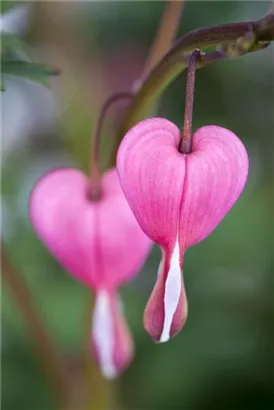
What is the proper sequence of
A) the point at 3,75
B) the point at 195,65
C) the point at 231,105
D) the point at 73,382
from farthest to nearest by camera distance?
1. the point at 231,105
2. the point at 73,382
3. the point at 3,75
4. the point at 195,65

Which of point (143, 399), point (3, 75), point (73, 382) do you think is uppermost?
point (3, 75)

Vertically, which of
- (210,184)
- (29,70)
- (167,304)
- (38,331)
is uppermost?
(29,70)

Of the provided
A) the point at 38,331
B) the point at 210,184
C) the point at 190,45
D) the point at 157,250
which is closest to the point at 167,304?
the point at 210,184

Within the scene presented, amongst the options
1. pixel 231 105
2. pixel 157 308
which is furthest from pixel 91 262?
pixel 231 105

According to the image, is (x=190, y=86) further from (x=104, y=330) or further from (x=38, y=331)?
(x=38, y=331)

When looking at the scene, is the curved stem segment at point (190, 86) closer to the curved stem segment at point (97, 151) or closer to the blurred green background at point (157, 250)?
the curved stem segment at point (97, 151)

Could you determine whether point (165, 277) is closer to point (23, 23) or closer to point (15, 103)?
point (23, 23)
